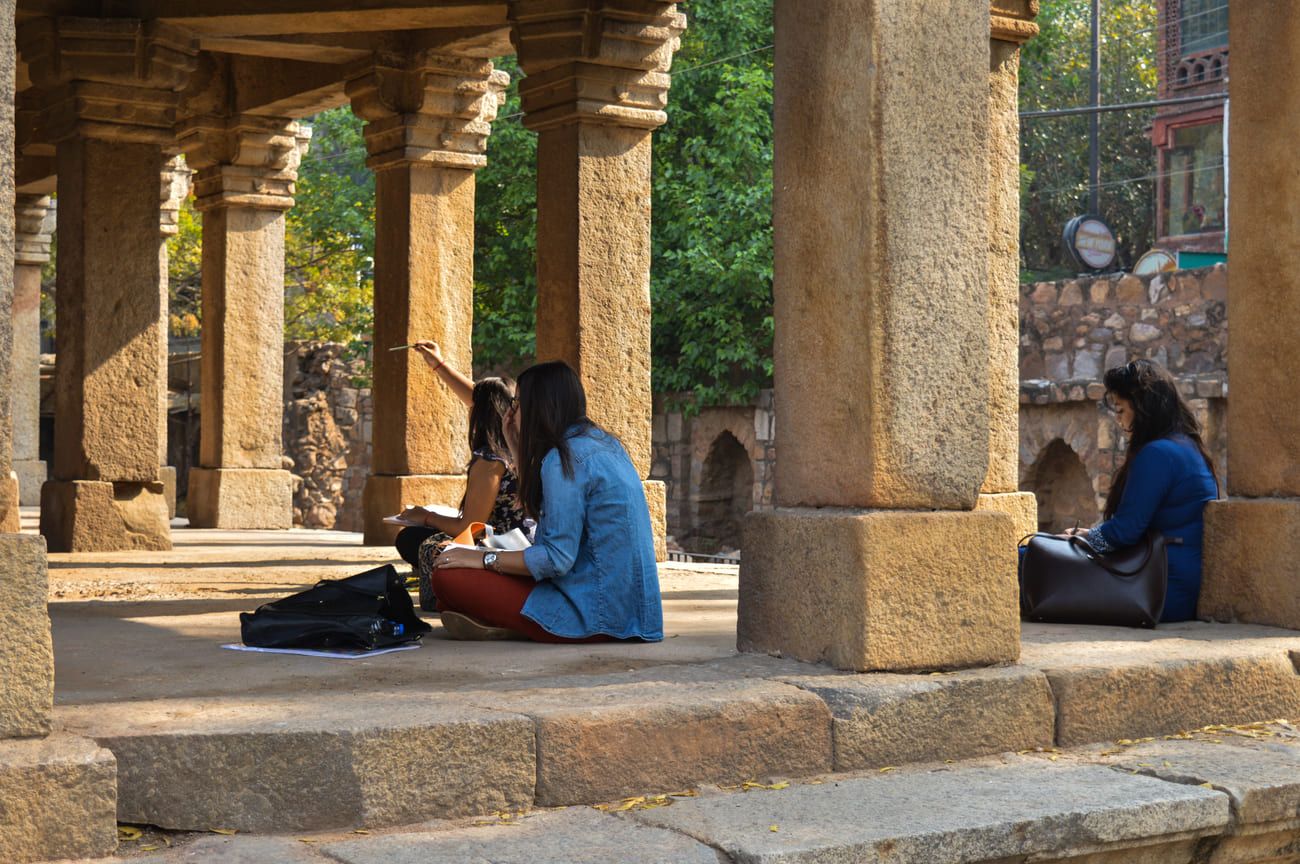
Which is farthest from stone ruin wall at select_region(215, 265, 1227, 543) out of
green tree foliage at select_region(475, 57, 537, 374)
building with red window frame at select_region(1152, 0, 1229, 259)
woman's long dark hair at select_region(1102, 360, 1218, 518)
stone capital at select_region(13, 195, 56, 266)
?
building with red window frame at select_region(1152, 0, 1229, 259)

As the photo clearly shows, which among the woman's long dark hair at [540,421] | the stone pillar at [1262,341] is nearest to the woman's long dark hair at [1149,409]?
the stone pillar at [1262,341]

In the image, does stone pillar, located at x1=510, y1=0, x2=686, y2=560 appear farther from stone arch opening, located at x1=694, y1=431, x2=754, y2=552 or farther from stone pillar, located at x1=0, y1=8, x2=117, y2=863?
stone arch opening, located at x1=694, y1=431, x2=754, y2=552

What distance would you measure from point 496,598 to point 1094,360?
13047mm

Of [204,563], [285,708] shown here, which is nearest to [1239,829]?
[285,708]

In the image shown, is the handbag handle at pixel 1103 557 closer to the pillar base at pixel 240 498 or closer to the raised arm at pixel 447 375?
the raised arm at pixel 447 375

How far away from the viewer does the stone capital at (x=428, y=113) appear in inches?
379

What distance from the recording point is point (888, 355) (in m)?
4.38

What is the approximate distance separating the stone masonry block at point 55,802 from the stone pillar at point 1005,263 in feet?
14.3

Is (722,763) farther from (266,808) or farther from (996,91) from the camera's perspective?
(996,91)

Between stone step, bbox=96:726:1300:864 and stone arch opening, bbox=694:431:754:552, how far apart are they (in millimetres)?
17182

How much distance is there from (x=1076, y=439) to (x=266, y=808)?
14.2 metres

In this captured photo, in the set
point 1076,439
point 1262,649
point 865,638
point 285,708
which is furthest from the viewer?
point 1076,439

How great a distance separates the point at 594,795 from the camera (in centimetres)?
372

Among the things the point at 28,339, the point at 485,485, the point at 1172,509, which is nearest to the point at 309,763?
the point at 485,485
